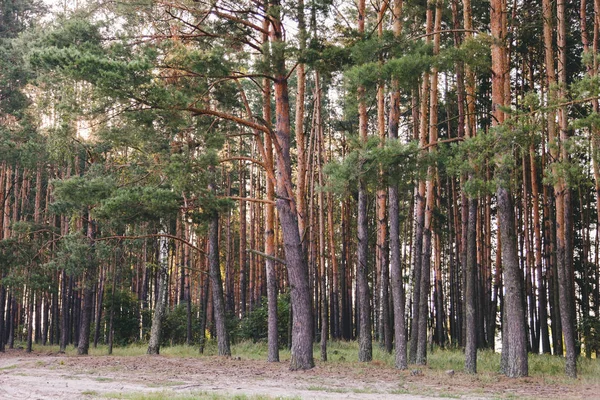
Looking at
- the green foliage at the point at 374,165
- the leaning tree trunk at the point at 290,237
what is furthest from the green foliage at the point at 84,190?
the green foliage at the point at 374,165

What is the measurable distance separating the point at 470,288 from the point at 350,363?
4.25 meters

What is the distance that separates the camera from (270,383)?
11.4 metres

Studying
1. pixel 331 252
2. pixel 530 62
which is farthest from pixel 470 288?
pixel 331 252

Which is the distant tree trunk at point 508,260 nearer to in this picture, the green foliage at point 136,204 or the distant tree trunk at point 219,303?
the green foliage at point 136,204

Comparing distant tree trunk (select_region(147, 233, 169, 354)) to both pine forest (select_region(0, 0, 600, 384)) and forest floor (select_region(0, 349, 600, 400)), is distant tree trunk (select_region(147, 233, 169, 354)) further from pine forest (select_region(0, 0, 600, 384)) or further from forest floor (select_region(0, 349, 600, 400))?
forest floor (select_region(0, 349, 600, 400))

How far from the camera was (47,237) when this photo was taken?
2488 centimetres

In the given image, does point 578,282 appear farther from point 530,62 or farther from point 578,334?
point 530,62

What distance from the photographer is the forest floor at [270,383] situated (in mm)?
9492

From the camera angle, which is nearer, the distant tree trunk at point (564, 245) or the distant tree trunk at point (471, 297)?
the distant tree trunk at point (564, 245)

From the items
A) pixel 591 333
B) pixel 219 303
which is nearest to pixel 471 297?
pixel 591 333

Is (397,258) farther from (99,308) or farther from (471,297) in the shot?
(99,308)

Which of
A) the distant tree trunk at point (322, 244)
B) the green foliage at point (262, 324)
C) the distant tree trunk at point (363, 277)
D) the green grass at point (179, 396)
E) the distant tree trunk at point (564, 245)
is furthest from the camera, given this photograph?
the green foliage at point (262, 324)

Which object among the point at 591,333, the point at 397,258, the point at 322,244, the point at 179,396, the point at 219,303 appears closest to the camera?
the point at 179,396

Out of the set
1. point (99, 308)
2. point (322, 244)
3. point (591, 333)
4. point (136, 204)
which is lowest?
point (591, 333)
